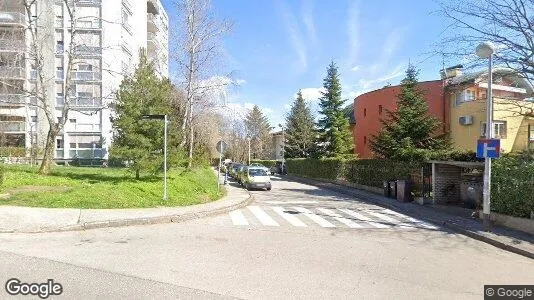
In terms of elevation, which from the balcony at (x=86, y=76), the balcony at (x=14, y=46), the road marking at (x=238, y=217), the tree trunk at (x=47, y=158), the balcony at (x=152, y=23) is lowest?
the road marking at (x=238, y=217)

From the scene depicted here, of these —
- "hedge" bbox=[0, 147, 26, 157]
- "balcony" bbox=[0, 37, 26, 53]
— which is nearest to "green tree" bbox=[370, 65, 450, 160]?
"balcony" bbox=[0, 37, 26, 53]

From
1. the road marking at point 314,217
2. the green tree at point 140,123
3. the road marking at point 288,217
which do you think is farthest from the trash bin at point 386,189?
the green tree at point 140,123

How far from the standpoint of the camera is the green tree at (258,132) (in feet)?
271

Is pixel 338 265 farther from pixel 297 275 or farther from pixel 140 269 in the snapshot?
pixel 140 269

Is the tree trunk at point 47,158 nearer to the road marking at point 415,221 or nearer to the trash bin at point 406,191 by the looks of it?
the road marking at point 415,221

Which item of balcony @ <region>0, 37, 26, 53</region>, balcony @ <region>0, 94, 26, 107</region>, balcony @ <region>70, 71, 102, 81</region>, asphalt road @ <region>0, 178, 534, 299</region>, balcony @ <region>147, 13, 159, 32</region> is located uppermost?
balcony @ <region>147, 13, 159, 32</region>

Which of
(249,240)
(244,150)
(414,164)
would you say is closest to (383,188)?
(414,164)

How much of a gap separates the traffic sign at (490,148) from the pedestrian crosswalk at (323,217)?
8.61 feet

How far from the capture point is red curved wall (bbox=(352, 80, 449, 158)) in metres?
28.4

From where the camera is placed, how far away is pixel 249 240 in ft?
28.1

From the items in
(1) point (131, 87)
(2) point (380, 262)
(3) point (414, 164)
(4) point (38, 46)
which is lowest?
(2) point (380, 262)

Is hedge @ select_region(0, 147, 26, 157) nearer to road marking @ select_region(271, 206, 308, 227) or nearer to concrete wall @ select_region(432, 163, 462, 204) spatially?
road marking @ select_region(271, 206, 308, 227)

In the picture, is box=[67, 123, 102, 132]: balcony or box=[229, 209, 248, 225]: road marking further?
box=[67, 123, 102, 132]: balcony

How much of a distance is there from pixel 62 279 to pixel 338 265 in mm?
4339
